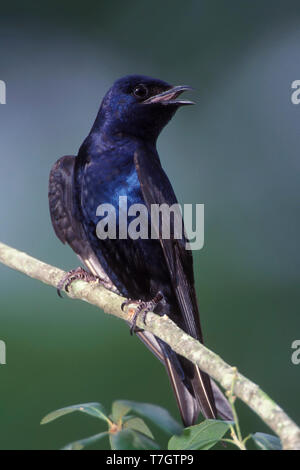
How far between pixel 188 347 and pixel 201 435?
213 mm

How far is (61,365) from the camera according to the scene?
1980 mm

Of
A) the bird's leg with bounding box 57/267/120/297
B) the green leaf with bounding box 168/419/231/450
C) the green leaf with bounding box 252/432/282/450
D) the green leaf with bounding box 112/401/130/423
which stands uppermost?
the bird's leg with bounding box 57/267/120/297

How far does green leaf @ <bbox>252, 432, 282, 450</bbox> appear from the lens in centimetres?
80

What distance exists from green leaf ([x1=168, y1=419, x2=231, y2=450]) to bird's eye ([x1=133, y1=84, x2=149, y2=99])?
1259 mm

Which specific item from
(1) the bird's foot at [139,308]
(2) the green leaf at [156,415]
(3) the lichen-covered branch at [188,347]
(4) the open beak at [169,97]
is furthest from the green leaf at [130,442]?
(4) the open beak at [169,97]

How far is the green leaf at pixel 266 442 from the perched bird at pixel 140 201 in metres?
0.67

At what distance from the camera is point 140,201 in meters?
1.67

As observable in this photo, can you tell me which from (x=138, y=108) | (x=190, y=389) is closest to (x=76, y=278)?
(x=190, y=389)

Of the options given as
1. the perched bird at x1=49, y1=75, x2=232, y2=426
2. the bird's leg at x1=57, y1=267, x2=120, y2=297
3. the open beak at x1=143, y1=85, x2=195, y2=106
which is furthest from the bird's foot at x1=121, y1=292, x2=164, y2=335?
the open beak at x1=143, y1=85, x2=195, y2=106

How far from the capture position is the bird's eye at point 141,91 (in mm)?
1859

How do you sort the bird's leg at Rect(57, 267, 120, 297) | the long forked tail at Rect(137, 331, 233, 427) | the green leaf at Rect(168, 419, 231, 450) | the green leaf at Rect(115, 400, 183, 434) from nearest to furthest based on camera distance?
the green leaf at Rect(115, 400, 183, 434)
the green leaf at Rect(168, 419, 231, 450)
the long forked tail at Rect(137, 331, 233, 427)
the bird's leg at Rect(57, 267, 120, 297)

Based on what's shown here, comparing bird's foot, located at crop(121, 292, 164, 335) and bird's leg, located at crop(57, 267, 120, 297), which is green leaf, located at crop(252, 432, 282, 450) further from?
bird's leg, located at crop(57, 267, 120, 297)

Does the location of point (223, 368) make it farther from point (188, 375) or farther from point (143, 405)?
point (188, 375)
